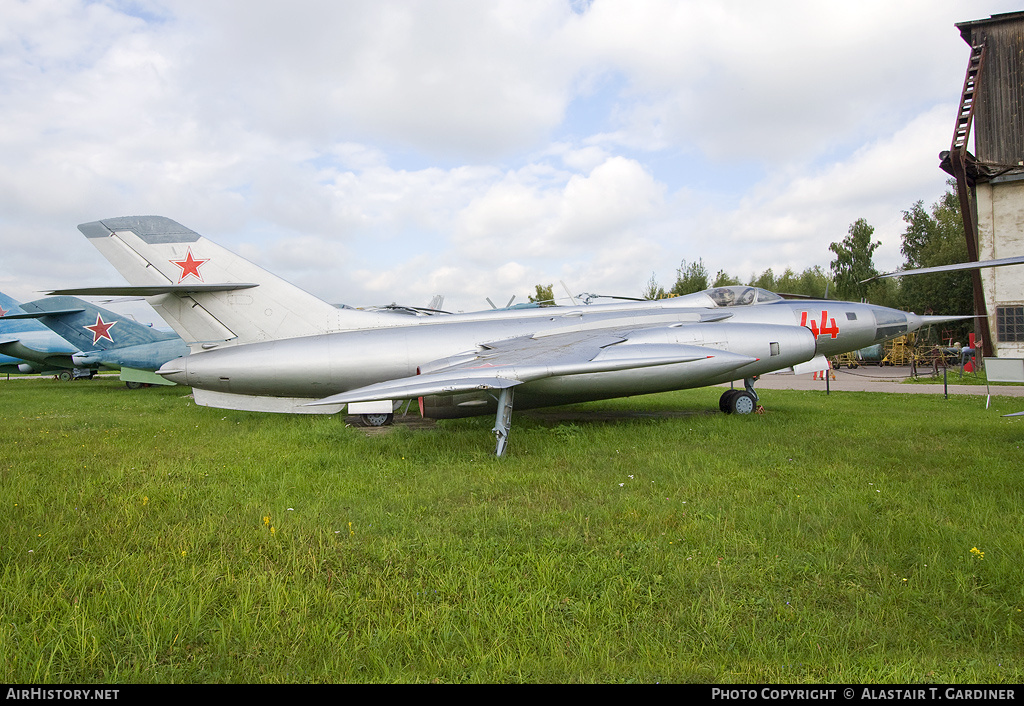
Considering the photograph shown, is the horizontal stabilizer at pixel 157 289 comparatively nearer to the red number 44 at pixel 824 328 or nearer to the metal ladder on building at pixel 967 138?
the red number 44 at pixel 824 328

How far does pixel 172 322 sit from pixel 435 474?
558cm

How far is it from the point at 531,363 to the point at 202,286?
5304 millimetres

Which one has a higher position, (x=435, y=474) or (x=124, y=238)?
(x=124, y=238)

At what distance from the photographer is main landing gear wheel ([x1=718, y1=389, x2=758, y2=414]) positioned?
969 cm

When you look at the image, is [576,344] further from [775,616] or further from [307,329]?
[775,616]

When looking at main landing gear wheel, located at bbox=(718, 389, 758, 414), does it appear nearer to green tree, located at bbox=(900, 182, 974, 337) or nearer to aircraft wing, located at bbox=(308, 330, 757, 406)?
aircraft wing, located at bbox=(308, 330, 757, 406)

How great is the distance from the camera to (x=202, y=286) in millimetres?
8383

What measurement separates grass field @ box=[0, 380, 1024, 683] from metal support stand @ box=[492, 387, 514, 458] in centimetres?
38

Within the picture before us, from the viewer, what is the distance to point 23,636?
8.15 feet

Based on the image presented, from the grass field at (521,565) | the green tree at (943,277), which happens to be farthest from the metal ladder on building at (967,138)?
the grass field at (521,565)

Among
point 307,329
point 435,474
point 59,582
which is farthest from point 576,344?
point 59,582

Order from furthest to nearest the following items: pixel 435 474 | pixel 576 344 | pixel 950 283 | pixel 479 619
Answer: pixel 950 283 → pixel 576 344 → pixel 435 474 → pixel 479 619

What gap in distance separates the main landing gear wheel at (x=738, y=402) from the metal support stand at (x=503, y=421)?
495 cm
